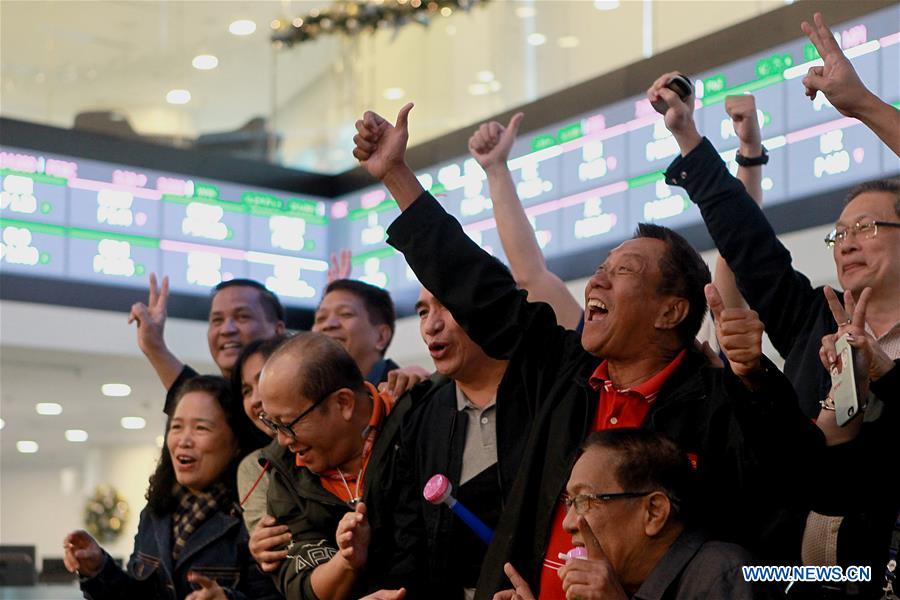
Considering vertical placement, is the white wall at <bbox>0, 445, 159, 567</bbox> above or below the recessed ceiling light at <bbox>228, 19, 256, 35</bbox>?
below

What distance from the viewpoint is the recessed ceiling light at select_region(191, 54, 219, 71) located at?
1021cm

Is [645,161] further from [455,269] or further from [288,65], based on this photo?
[455,269]

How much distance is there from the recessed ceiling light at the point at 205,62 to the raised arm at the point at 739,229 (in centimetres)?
758

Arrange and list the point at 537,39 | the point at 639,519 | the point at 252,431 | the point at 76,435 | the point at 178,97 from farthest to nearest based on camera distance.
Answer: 1. the point at 76,435
2. the point at 178,97
3. the point at 537,39
4. the point at 252,431
5. the point at 639,519

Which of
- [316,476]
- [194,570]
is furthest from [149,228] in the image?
[316,476]

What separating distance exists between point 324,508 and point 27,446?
15815 millimetres

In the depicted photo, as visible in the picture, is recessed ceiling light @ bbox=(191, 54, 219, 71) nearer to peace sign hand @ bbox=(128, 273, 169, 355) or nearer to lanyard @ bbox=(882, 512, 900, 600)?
peace sign hand @ bbox=(128, 273, 169, 355)

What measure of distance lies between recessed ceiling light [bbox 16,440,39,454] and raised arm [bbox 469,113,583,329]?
1506 cm

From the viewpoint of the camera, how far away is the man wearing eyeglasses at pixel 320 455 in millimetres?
3131

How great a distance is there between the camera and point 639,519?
2377 mm

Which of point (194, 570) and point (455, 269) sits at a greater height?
point (455, 269)

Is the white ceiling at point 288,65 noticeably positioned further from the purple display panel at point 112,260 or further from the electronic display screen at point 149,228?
the purple display panel at point 112,260


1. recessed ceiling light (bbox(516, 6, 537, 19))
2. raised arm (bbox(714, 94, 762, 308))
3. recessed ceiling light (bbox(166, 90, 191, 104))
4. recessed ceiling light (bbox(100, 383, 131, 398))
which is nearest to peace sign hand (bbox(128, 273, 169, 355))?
raised arm (bbox(714, 94, 762, 308))

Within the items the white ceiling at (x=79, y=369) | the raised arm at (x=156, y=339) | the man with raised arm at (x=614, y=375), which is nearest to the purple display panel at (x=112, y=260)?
the white ceiling at (x=79, y=369)
